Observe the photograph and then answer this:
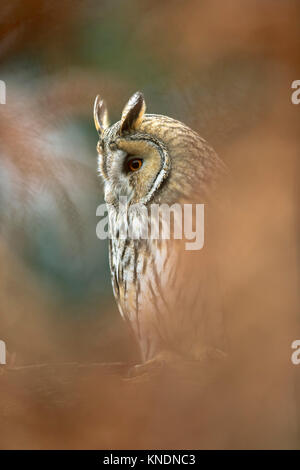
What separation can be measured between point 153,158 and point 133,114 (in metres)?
0.13

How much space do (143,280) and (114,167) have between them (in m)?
0.33

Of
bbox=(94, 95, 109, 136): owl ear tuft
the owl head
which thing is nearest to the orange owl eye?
the owl head

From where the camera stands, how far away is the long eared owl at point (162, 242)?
1.33 m

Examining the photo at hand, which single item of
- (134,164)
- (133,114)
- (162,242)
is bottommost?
(162,242)

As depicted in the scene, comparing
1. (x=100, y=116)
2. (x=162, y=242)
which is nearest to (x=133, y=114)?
(x=100, y=116)

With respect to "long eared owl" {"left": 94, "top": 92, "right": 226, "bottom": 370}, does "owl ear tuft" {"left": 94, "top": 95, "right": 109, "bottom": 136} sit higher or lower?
higher

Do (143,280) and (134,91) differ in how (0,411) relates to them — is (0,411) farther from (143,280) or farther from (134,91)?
(134,91)

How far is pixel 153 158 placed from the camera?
4.36ft

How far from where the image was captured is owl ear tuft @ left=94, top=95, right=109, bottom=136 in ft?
4.54

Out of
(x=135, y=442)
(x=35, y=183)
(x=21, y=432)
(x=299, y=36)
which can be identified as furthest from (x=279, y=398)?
(x=299, y=36)

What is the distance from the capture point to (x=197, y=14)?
55.4 inches

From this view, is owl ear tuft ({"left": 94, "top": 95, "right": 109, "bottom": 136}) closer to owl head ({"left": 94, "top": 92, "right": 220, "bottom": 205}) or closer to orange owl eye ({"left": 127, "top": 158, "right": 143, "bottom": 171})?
owl head ({"left": 94, "top": 92, "right": 220, "bottom": 205})

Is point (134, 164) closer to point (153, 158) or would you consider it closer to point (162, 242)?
point (153, 158)

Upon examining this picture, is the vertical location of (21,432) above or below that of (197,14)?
below
